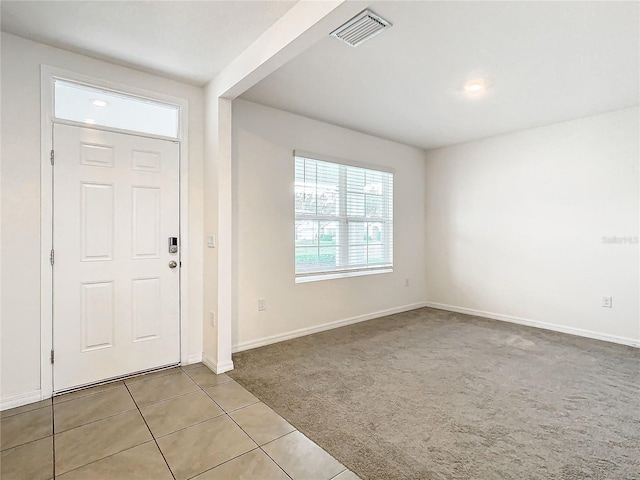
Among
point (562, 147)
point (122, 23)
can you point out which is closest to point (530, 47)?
point (562, 147)

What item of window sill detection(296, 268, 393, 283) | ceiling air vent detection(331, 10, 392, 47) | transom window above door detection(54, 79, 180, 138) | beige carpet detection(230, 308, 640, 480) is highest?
ceiling air vent detection(331, 10, 392, 47)

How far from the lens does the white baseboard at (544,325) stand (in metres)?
3.73

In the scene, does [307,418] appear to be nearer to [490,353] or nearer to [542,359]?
[490,353]

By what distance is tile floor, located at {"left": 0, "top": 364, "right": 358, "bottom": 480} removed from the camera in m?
1.71

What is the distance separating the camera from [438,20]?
2188 millimetres

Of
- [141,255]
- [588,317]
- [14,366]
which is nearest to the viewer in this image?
[14,366]

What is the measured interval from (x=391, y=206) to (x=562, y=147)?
7.13 feet

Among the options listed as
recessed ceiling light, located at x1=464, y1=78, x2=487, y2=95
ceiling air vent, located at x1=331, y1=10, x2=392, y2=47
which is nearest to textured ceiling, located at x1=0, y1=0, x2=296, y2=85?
ceiling air vent, located at x1=331, y1=10, x2=392, y2=47

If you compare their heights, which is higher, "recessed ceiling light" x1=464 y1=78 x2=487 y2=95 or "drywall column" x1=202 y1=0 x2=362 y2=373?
"recessed ceiling light" x1=464 y1=78 x2=487 y2=95

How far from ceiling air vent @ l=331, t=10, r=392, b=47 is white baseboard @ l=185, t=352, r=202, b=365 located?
9.37ft

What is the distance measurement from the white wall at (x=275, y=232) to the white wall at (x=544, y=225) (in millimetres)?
1486

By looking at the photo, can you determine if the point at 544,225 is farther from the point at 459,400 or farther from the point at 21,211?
the point at 21,211

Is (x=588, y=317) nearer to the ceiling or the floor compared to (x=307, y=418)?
nearer to the ceiling

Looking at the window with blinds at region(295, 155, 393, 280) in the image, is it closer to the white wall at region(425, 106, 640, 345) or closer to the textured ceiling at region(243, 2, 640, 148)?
the textured ceiling at region(243, 2, 640, 148)
